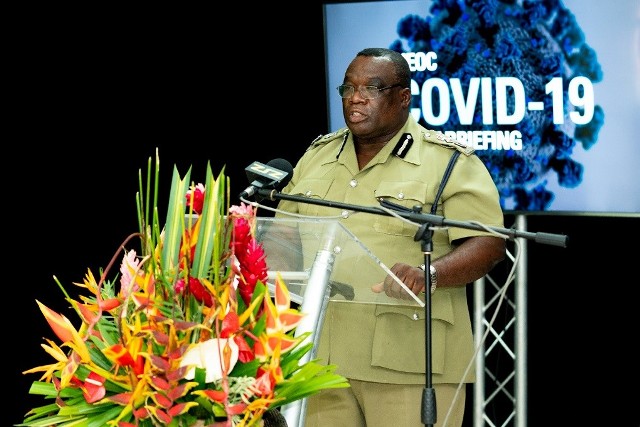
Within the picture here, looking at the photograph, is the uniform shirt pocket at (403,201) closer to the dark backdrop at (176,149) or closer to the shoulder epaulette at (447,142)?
the shoulder epaulette at (447,142)

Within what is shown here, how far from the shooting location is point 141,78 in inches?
195

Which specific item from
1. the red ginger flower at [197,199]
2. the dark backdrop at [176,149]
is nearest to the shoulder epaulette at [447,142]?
the red ginger flower at [197,199]

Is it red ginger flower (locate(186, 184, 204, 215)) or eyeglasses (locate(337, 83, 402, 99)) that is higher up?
eyeglasses (locate(337, 83, 402, 99))

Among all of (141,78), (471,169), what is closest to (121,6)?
(141,78)

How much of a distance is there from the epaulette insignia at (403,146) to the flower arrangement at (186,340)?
1.22 m

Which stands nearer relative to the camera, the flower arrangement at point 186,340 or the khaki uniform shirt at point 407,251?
the flower arrangement at point 186,340

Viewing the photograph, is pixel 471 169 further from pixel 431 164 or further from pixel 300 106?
pixel 300 106

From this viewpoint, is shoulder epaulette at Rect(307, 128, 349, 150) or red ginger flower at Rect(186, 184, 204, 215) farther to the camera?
shoulder epaulette at Rect(307, 128, 349, 150)

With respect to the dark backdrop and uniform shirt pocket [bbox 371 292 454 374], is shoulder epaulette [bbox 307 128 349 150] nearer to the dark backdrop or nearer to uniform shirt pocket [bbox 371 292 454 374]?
uniform shirt pocket [bbox 371 292 454 374]

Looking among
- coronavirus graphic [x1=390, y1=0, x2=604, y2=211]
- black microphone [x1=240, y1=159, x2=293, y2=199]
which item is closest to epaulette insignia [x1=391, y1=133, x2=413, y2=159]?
black microphone [x1=240, y1=159, x2=293, y2=199]

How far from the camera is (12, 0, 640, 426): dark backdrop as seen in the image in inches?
190

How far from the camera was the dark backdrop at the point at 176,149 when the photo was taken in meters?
Answer: 4.82

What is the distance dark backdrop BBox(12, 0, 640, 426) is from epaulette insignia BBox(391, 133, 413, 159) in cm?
203

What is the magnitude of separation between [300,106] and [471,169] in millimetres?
2222
